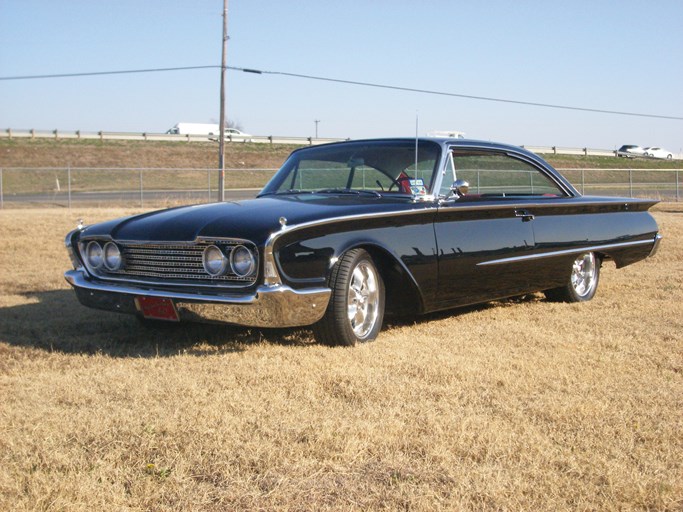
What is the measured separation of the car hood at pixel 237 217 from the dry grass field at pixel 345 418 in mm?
711

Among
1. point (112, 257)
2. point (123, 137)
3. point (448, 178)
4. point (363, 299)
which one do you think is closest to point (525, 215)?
point (448, 178)

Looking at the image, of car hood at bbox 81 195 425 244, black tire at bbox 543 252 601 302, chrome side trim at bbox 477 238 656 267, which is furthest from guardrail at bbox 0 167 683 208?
car hood at bbox 81 195 425 244

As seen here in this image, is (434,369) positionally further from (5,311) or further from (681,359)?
(5,311)

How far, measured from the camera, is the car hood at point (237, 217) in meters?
4.95

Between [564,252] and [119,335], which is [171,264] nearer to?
[119,335]

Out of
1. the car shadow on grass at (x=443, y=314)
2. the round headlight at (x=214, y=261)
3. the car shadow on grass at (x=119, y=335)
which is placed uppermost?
the round headlight at (x=214, y=261)

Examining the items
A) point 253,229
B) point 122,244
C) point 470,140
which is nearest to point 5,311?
point 122,244

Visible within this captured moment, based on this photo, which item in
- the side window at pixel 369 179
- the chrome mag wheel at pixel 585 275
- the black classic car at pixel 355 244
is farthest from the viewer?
the chrome mag wheel at pixel 585 275

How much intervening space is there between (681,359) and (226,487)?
3.12 meters

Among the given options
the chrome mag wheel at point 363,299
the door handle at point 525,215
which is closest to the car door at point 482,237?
the door handle at point 525,215

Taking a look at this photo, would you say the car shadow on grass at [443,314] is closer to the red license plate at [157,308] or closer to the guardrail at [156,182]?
the red license plate at [157,308]

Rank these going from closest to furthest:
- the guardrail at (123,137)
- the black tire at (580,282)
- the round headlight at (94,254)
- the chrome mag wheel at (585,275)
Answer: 1. the round headlight at (94,254)
2. the black tire at (580,282)
3. the chrome mag wheel at (585,275)
4. the guardrail at (123,137)

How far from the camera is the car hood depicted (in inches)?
195

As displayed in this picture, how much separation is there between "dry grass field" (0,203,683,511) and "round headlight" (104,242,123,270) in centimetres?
52
